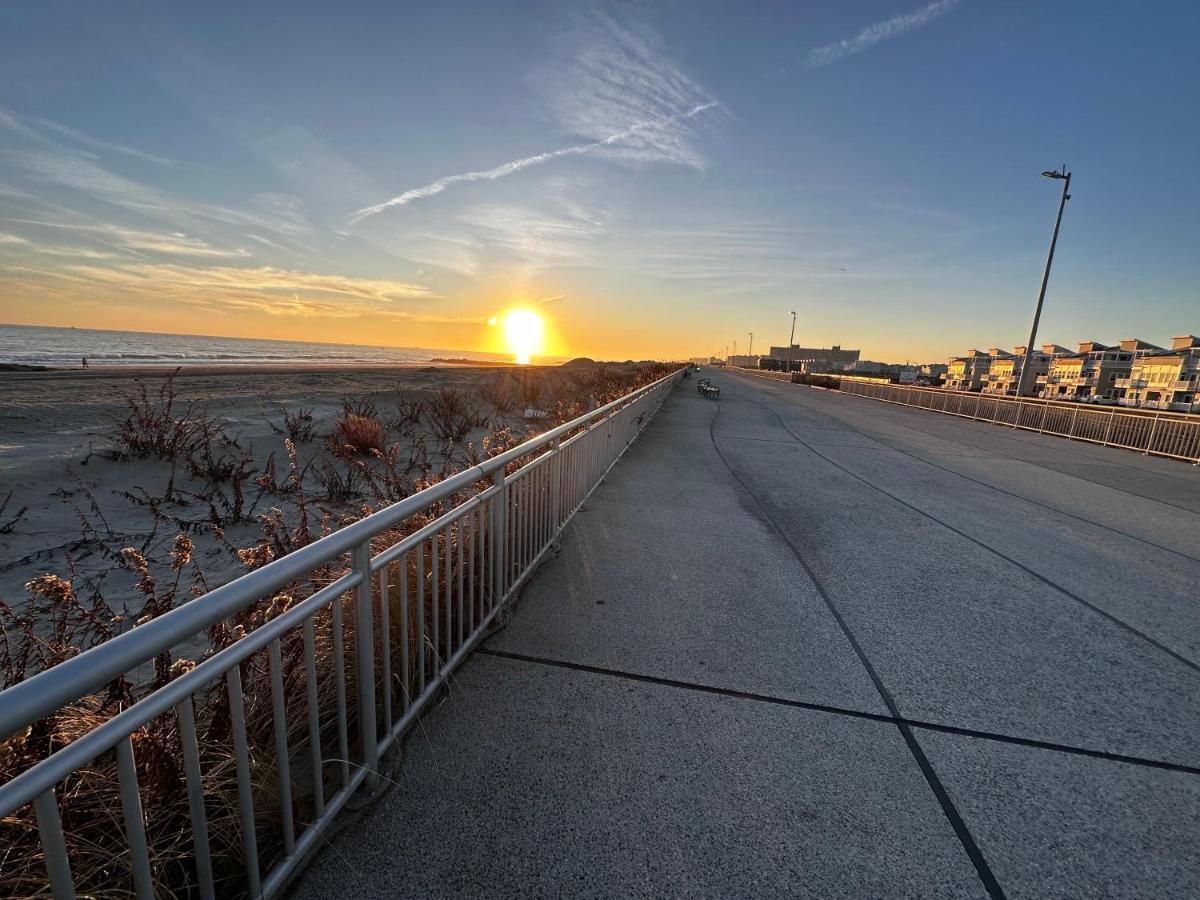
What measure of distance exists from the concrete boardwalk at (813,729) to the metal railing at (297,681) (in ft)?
0.67

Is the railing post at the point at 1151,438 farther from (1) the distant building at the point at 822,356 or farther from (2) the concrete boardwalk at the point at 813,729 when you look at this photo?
(1) the distant building at the point at 822,356

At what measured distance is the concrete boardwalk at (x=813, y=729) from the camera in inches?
77.7

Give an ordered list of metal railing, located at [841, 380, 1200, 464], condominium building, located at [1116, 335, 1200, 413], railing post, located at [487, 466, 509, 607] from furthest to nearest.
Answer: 1. condominium building, located at [1116, 335, 1200, 413]
2. metal railing, located at [841, 380, 1200, 464]
3. railing post, located at [487, 466, 509, 607]

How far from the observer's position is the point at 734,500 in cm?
686

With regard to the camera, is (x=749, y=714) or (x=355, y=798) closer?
(x=355, y=798)

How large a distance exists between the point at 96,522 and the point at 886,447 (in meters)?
13.4

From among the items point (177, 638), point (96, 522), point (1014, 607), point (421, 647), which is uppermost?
point (177, 638)

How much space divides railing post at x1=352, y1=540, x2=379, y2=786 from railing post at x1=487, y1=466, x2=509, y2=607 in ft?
3.95

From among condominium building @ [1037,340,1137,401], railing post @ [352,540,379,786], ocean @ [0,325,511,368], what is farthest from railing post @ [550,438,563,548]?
condominium building @ [1037,340,1137,401]

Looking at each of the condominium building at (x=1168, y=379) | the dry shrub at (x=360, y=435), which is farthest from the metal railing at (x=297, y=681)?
the condominium building at (x=1168, y=379)

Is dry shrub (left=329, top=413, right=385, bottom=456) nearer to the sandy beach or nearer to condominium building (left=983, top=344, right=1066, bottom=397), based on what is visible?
the sandy beach

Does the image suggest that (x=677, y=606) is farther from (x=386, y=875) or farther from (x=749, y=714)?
(x=386, y=875)

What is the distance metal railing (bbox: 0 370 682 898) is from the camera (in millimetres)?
1060

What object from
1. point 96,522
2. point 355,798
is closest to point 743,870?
point 355,798
